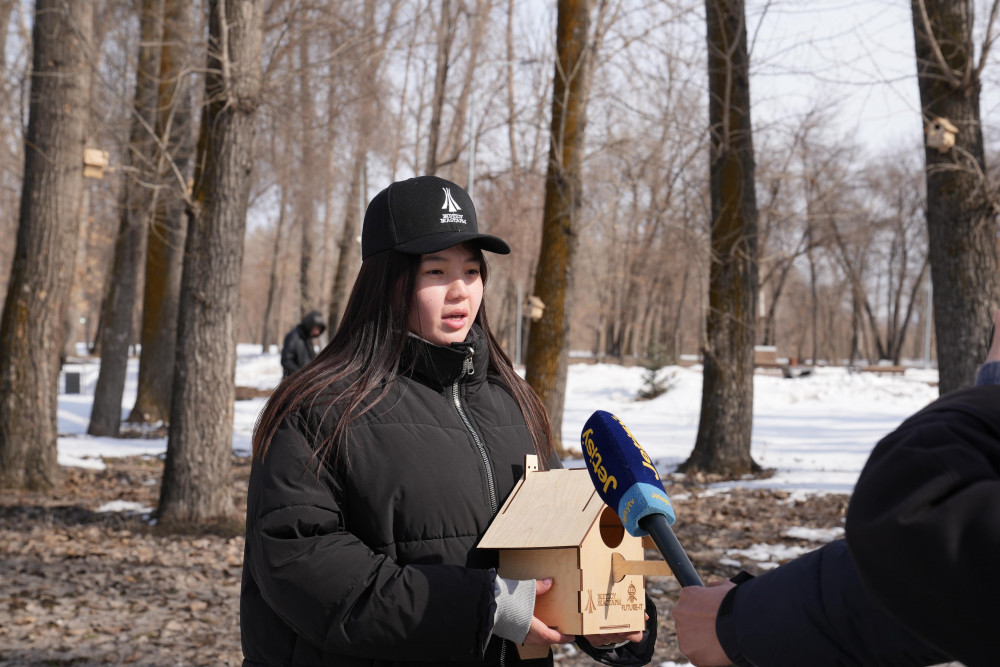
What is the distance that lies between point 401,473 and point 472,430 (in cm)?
28

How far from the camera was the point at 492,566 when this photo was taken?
229 cm

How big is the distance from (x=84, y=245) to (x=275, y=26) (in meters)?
30.9

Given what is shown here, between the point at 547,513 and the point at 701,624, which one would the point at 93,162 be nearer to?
the point at 547,513

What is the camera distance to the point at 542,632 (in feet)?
6.63

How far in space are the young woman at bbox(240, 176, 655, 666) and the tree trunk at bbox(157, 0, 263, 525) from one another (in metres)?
5.58

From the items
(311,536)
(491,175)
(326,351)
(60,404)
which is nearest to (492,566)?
(311,536)

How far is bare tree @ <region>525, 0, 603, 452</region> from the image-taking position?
11820 millimetres

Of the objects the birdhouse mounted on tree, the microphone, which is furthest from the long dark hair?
the birdhouse mounted on tree

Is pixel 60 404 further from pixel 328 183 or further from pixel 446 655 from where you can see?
pixel 446 655

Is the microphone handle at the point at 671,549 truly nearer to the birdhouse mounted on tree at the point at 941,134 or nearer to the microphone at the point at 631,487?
the microphone at the point at 631,487

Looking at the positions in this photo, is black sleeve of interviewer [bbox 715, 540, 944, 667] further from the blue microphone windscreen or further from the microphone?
the blue microphone windscreen

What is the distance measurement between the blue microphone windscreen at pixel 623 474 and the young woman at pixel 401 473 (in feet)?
1.15

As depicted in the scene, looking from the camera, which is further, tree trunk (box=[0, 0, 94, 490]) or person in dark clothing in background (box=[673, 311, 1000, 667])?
tree trunk (box=[0, 0, 94, 490])

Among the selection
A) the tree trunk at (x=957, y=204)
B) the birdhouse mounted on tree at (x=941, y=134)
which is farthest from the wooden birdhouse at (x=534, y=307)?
the birdhouse mounted on tree at (x=941, y=134)
